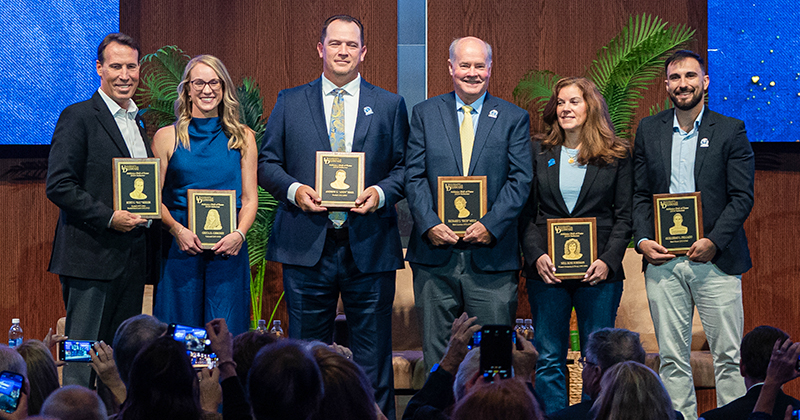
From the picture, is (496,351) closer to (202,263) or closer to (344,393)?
(344,393)

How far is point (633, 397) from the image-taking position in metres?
2.26

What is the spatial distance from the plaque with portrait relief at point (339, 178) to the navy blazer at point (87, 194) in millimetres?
913

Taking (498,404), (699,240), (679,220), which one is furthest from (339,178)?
(498,404)

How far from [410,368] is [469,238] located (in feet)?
4.22

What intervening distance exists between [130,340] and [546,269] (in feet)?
6.88

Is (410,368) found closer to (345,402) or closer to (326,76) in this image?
(326,76)

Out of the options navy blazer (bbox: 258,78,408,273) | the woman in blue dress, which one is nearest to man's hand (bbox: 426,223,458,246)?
navy blazer (bbox: 258,78,408,273)

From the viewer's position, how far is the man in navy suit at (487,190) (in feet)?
13.0

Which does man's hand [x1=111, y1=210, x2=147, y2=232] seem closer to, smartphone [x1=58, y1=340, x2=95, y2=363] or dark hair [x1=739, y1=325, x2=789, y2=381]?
smartphone [x1=58, y1=340, x2=95, y2=363]

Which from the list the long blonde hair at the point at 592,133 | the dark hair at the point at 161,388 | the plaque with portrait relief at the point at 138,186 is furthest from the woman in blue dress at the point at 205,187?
the dark hair at the point at 161,388

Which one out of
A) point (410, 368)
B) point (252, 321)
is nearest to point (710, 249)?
point (410, 368)

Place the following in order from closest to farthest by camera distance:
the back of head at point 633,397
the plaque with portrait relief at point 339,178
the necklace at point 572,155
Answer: the back of head at point 633,397, the plaque with portrait relief at point 339,178, the necklace at point 572,155

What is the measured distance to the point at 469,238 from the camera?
3912mm

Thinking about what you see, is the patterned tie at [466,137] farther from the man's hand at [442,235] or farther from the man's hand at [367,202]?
the man's hand at [367,202]
